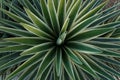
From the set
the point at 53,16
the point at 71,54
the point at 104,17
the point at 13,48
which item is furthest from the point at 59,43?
the point at 104,17

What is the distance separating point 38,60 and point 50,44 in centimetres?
18

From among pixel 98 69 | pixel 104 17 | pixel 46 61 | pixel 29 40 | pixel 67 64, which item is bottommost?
pixel 98 69

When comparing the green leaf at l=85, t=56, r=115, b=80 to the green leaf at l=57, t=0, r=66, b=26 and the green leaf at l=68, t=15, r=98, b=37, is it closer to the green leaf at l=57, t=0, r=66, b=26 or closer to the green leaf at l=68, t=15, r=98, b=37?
the green leaf at l=68, t=15, r=98, b=37

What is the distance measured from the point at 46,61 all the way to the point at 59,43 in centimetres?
19

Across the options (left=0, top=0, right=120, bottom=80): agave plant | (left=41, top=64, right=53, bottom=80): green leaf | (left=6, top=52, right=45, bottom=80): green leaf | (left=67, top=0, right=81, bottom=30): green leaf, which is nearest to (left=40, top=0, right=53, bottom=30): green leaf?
(left=0, top=0, right=120, bottom=80): agave plant

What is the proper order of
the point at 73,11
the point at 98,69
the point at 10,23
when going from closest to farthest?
the point at 73,11, the point at 98,69, the point at 10,23

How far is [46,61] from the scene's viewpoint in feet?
7.59

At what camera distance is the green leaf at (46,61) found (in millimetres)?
2257

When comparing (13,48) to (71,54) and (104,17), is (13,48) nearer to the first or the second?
(71,54)

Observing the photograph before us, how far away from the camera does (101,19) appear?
2.60m

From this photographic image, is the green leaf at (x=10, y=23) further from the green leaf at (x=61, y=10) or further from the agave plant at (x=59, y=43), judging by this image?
the green leaf at (x=61, y=10)

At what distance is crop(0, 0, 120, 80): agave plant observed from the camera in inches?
88.7

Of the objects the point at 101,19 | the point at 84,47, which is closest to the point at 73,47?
the point at 84,47

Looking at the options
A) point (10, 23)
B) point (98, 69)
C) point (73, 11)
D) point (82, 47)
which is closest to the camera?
point (82, 47)
